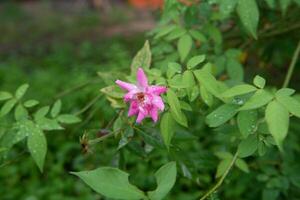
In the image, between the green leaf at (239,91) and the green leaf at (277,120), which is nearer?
the green leaf at (277,120)

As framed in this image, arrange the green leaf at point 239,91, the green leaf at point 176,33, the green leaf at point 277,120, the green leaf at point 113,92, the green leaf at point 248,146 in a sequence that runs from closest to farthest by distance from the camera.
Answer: the green leaf at point 277,120
the green leaf at point 239,91
the green leaf at point 248,146
the green leaf at point 113,92
the green leaf at point 176,33

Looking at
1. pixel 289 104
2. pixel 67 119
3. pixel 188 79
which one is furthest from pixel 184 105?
pixel 67 119

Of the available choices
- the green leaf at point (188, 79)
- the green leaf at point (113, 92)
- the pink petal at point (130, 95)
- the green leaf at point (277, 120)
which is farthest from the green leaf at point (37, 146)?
the green leaf at point (277, 120)

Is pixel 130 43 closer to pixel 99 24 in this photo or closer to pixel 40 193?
pixel 99 24

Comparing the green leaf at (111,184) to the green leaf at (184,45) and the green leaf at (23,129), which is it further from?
the green leaf at (184,45)

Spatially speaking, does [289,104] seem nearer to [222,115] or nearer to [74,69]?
[222,115]

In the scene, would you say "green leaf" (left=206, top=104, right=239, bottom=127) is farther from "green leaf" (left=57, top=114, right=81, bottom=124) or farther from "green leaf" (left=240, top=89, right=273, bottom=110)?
"green leaf" (left=57, top=114, right=81, bottom=124)
